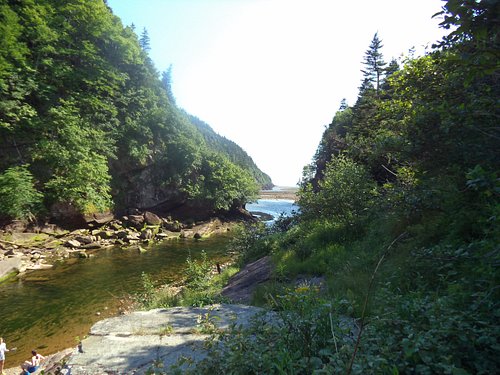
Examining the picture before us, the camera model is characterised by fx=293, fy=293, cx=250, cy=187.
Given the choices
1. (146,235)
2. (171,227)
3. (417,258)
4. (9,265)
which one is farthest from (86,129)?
(417,258)

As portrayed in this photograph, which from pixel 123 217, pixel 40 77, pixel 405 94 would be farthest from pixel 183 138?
pixel 405 94

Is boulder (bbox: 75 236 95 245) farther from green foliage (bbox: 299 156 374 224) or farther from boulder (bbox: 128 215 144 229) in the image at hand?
green foliage (bbox: 299 156 374 224)

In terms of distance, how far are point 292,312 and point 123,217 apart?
30474 mm

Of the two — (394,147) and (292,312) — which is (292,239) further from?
(292,312)

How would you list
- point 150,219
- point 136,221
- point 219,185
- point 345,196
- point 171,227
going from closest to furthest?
1. point 345,196
2. point 136,221
3. point 150,219
4. point 171,227
5. point 219,185

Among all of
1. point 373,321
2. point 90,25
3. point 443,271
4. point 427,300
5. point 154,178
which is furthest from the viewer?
point 154,178

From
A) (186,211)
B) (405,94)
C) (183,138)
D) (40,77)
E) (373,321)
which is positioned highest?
(40,77)

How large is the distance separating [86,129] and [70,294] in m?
18.6

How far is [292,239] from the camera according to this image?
41.4ft

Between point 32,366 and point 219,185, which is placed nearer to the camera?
point 32,366

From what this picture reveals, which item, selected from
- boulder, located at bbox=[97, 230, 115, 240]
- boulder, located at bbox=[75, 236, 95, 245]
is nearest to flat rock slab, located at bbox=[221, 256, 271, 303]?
boulder, located at bbox=[75, 236, 95, 245]

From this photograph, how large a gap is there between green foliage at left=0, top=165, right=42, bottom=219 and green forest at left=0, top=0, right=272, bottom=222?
0.22 ft

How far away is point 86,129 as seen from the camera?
27.0 m

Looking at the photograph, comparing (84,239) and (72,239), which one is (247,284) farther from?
(72,239)
